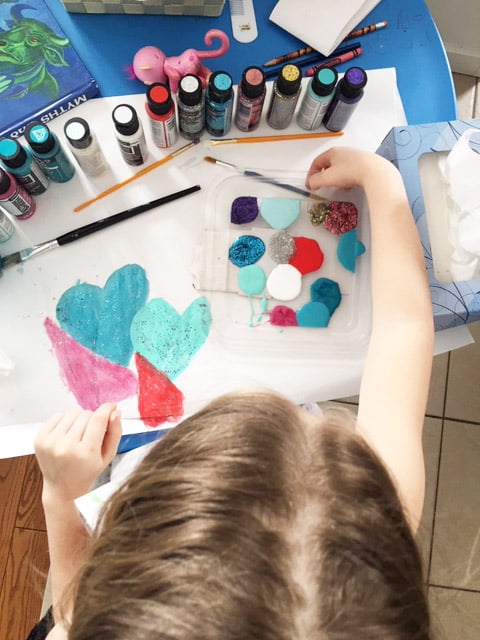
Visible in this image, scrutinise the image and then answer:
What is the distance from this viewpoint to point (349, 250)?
716mm

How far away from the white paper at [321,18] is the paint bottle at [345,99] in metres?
0.10

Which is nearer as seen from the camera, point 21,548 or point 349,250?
point 349,250

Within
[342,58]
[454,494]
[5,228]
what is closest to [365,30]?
[342,58]

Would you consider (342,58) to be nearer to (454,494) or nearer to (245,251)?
(245,251)

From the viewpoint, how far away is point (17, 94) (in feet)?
2.27

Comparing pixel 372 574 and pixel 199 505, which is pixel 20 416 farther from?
pixel 372 574

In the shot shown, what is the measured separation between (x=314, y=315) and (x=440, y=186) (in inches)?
9.3

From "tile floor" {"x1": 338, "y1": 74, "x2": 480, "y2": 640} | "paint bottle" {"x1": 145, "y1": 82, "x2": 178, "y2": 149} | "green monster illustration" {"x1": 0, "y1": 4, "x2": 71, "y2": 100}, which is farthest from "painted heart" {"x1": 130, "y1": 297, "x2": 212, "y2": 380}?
"tile floor" {"x1": 338, "y1": 74, "x2": 480, "y2": 640}

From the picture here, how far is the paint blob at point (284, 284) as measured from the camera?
704 mm

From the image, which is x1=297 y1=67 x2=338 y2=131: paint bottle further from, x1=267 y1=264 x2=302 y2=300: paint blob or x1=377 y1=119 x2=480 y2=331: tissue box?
x1=267 y1=264 x2=302 y2=300: paint blob

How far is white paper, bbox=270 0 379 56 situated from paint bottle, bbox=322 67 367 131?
96 millimetres

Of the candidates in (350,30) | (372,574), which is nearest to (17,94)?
(350,30)

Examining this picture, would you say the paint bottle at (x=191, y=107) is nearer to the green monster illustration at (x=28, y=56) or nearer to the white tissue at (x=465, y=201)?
the green monster illustration at (x=28, y=56)

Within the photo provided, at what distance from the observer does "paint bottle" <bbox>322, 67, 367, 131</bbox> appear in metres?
0.66
